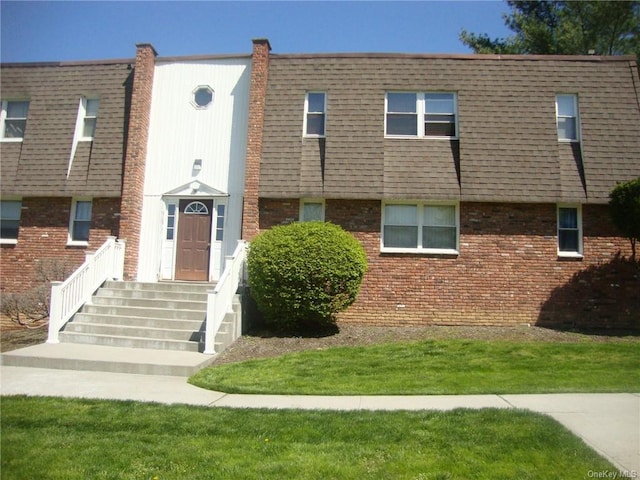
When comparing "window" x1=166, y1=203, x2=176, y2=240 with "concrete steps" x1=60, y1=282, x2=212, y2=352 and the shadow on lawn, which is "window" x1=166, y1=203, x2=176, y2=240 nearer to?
"concrete steps" x1=60, y1=282, x2=212, y2=352

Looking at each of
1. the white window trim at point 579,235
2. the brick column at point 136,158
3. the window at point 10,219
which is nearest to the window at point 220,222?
the brick column at point 136,158

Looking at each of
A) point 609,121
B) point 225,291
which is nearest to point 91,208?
point 225,291

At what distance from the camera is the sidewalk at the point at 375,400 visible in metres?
5.07

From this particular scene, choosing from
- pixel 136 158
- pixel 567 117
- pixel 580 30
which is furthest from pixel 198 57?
pixel 580 30

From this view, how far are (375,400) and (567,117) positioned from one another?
33.2 feet

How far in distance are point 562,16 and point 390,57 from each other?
13583 millimetres

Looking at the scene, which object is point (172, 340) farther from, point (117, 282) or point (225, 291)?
Result: point (117, 282)

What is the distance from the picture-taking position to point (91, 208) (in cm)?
1386

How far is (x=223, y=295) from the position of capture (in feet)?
34.5

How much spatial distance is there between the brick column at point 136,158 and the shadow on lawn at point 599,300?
33.3 ft

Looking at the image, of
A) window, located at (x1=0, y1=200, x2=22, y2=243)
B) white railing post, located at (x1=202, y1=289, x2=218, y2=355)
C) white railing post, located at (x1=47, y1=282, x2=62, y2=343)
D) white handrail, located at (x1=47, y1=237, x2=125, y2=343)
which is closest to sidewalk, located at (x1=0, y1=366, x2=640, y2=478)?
white railing post, located at (x1=202, y1=289, x2=218, y2=355)

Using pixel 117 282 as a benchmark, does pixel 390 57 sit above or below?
above

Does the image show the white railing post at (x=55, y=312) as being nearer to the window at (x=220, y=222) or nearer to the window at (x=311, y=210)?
the window at (x=220, y=222)

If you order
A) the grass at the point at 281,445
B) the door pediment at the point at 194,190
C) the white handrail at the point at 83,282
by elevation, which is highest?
the door pediment at the point at 194,190
